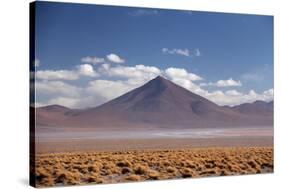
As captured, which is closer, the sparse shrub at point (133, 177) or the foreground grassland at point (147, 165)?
the foreground grassland at point (147, 165)

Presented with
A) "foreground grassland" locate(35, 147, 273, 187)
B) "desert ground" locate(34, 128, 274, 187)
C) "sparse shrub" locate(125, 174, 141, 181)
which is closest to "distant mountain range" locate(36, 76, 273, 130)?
"desert ground" locate(34, 128, 274, 187)

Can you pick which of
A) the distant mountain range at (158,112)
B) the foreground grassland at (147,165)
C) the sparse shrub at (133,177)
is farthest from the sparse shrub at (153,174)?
the distant mountain range at (158,112)

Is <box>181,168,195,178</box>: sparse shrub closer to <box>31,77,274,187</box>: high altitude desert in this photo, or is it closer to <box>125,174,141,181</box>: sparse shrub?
<box>31,77,274,187</box>: high altitude desert

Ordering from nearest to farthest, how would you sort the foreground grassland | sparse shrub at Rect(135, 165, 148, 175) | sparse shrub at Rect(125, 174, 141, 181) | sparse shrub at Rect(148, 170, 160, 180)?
the foreground grassland, sparse shrub at Rect(125, 174, 141, 181), sparse shrub at Rect(135, 165, 148, 175), sparse shrub at Rect(148, 170, 160, 180)

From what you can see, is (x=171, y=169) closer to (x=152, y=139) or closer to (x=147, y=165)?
(x=147, y=165)

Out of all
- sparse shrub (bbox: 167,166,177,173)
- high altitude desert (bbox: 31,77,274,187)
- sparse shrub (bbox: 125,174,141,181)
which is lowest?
sparse shrub (bbox: 125,174,141,181)

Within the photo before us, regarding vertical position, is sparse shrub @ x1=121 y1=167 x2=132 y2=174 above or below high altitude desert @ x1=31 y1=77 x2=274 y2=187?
below

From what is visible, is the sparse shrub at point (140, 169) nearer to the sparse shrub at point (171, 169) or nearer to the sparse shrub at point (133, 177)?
the sparse shrub at point (133, 177)
